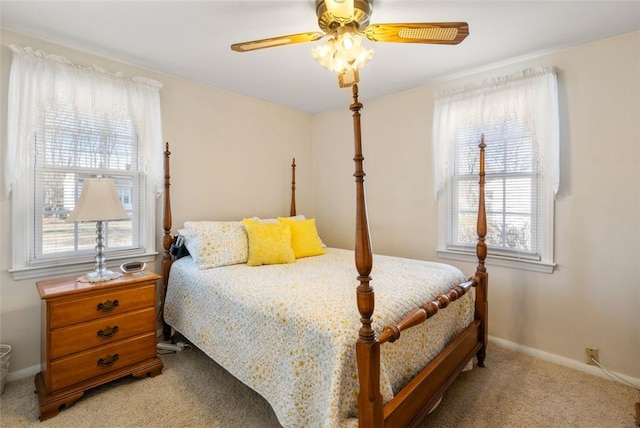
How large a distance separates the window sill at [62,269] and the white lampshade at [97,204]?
555mm

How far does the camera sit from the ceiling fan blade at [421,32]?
1473 millimetres

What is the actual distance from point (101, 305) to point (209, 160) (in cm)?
163

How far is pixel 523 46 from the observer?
2.28 metres

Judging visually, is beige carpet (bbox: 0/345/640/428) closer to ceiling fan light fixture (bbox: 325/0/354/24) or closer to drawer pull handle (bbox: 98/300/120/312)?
drawer pull handle (bbox: 98/300/120/312)

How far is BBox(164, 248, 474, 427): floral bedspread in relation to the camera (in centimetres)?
132

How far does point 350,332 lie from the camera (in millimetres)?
1310

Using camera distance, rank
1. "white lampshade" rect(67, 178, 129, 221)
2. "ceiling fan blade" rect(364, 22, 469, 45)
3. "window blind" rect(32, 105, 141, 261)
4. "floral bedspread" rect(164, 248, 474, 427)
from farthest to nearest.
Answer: "window blind" rect(32, 105, 141, 261) → "white lampshade" rect(67, 178, 129, 221) → "ceiling fan blade" rect(364, 22, 469, 45) → "floral bedspread" rect(164, 248, 474, 427)

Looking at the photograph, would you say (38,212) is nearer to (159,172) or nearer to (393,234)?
(159,172)

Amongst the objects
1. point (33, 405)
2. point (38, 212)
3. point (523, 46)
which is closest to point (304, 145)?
point (523, 46)

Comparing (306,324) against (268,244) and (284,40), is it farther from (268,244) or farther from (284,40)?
(284,40)

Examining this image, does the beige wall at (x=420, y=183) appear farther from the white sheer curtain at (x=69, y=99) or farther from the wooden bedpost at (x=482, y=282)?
the wooden bedpost at (x=482, y=282)

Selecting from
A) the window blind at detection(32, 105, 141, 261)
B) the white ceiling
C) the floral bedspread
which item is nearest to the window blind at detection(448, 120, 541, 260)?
the white ceiling

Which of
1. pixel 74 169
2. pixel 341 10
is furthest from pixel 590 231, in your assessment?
pixel 74 169

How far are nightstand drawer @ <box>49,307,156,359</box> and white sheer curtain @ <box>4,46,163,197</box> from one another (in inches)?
41.5
